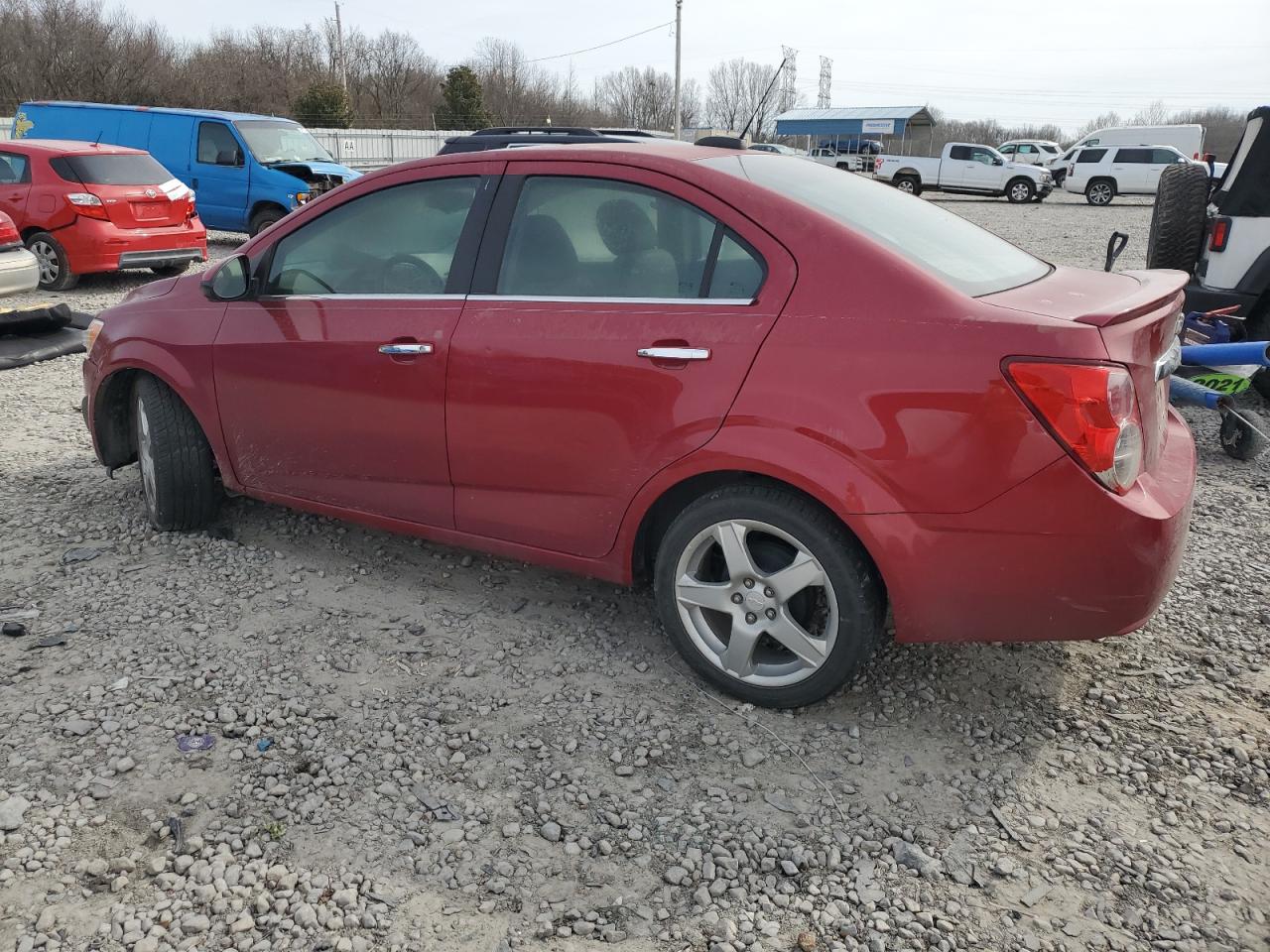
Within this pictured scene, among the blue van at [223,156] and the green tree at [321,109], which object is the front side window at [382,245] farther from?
the green tree at [321,109]

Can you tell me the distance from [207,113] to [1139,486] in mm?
14703

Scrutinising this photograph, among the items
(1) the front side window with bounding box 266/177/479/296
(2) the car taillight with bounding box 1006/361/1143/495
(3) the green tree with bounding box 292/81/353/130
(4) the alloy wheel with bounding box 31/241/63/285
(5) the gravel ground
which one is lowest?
(5) the gravel ground

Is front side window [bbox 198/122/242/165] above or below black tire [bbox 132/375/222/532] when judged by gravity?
above

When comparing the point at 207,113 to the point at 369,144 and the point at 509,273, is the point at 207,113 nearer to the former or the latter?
the point at 509,273

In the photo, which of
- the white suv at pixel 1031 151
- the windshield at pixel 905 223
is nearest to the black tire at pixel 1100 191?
the white suv at pixel 1031 151

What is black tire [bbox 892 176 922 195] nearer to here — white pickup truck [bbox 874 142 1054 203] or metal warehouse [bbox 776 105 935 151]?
white pickup truck [bbox 874 142 1054 203]

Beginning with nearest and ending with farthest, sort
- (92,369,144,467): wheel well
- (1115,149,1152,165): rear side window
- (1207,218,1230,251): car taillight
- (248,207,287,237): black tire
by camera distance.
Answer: (92,369,144,467): wheel well
(1207,218,1230,251): car taillight
(248,207,287,237): black tire
(1115,149,1152,165): rear side window

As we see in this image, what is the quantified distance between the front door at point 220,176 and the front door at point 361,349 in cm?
1114

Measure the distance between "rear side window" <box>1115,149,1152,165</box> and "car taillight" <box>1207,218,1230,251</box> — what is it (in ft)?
87.7

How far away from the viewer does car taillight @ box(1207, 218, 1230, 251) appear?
6422mm

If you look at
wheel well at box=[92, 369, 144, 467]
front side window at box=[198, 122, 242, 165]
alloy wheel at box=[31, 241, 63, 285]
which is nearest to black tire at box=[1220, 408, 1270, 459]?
wheel well at box=[92, 369, 144, 467]

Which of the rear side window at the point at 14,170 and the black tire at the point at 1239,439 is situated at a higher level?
the rear side window at the point at 14,170

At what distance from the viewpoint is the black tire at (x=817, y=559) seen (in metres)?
2.80

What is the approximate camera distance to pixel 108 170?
1093 centimetres
